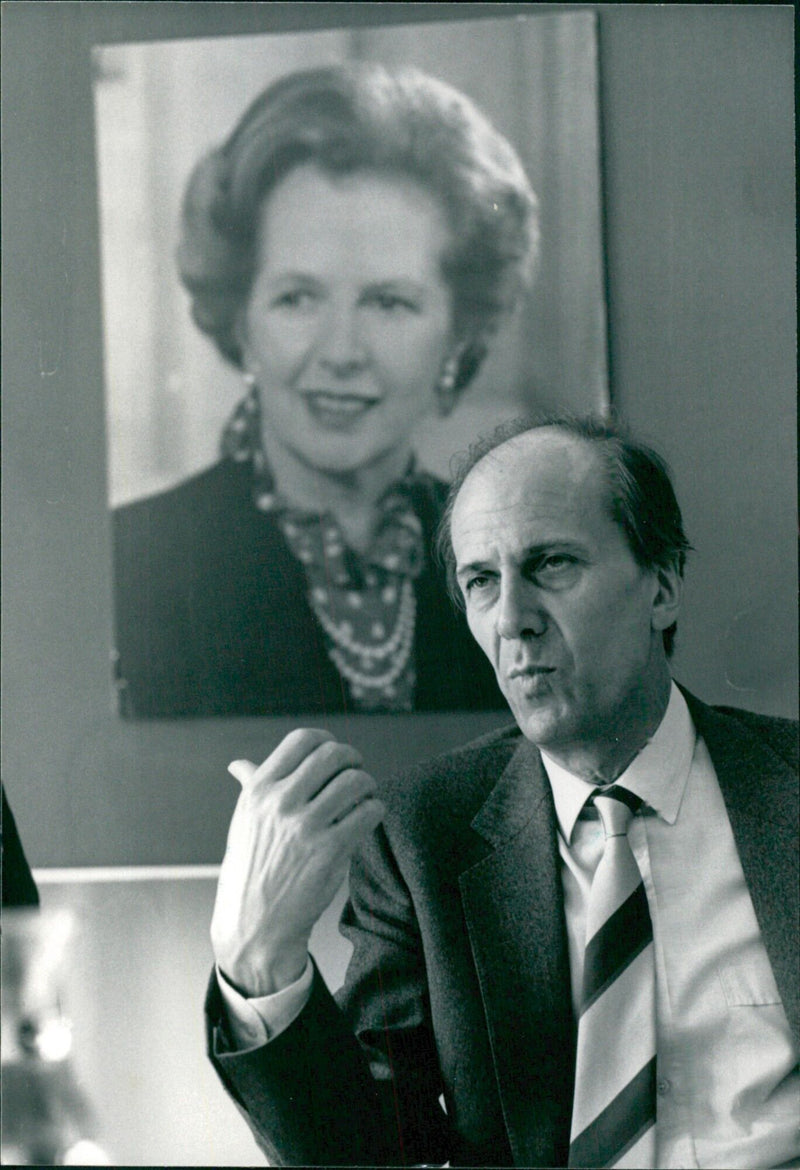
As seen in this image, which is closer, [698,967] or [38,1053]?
[698,967]

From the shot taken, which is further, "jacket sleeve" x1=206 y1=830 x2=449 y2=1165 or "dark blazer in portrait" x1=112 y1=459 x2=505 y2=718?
"dark blazer in portrait" x1=112 y1=459 x2=505 y2=718

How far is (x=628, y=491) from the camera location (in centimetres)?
119

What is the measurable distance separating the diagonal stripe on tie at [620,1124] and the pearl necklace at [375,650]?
0.44 m

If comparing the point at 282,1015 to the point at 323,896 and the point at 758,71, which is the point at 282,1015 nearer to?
the point at 323,896

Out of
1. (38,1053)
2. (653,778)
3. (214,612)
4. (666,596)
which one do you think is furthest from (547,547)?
(38,1053)

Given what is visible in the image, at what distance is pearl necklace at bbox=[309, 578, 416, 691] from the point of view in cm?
125

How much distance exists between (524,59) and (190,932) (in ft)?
3.02

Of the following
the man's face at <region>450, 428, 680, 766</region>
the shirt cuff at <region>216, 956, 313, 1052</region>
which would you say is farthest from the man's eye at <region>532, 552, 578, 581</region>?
the shirt cuff at <region>216, 956, 313, 1052</region>

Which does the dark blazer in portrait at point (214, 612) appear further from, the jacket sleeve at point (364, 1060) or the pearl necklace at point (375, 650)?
the jacket sleeve at point (364, 1060)

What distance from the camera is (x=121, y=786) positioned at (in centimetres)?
129

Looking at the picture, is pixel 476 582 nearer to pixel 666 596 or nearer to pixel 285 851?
pixel 666 596

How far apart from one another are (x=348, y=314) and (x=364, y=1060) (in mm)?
716

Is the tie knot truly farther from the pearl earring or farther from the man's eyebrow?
the pearl earring

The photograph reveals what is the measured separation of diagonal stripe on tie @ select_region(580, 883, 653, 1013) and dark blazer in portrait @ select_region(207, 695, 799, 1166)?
3cm
